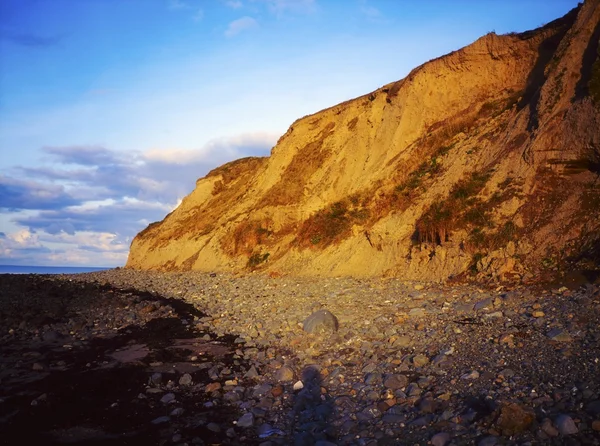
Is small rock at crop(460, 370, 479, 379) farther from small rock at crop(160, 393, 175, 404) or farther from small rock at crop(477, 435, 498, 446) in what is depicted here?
small rock at crop(160, 393, 175, 404)

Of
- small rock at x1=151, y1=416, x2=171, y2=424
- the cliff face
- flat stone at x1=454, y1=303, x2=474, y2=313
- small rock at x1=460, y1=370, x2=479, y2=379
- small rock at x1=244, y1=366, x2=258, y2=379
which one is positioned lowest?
small rock at x1=460, y1=370, x2=479, y2=379

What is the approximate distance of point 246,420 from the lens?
5.98m

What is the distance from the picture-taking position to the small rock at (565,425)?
4402mm

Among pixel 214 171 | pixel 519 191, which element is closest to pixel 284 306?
pixel 519 191

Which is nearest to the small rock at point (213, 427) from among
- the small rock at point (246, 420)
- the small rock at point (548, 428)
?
the small rock at point (246, 420)

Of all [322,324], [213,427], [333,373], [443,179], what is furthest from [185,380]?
[443,179]

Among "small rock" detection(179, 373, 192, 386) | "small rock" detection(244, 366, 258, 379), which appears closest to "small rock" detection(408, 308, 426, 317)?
"small rock" detection(244, 366, 258, 379)

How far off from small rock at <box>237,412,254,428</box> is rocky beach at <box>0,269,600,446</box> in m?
0.02

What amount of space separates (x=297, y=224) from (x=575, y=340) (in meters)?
19.7

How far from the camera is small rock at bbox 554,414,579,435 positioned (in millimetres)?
4402

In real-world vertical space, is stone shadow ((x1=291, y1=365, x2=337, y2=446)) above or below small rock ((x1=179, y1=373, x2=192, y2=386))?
below

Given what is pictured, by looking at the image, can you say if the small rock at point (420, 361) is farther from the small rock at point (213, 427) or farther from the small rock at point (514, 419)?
the small rock at point (213, 427)

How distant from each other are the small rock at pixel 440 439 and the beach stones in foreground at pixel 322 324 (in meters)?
4.75

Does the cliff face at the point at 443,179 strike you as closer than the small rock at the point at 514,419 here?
No
